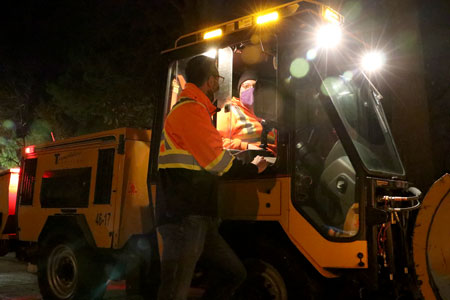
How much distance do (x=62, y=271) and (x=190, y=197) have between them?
307 cm

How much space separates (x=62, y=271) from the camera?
5367mm

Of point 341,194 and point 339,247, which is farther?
point 341,194

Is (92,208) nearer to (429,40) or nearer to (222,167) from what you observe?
(222,167)

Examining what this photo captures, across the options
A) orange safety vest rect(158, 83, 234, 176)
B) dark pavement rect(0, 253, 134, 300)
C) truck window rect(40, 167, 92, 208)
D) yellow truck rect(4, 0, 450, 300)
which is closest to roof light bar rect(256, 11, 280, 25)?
yellow truck rect(4, 0, 450, 300)

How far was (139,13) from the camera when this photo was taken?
13.6 meters

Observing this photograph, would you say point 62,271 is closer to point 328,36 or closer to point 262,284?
point 262,284

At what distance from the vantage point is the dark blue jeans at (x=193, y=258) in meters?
2.93

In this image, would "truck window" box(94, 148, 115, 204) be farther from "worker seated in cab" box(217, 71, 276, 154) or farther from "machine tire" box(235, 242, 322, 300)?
"machine tire" box(235, 242, 322, 300)

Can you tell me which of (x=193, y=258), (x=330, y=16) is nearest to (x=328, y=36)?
(x=330, y=16)

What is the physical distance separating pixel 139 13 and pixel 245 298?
37.5 feet

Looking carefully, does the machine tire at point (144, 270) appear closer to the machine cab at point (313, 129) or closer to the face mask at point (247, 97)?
the machine cab at point (313, 129)

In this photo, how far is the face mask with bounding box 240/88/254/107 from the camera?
15.9 ft

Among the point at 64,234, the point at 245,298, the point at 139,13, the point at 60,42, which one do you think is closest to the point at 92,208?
the point at 64,234

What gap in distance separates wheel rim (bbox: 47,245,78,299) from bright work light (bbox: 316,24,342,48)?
3.46m
